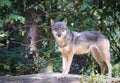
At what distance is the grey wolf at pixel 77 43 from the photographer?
282 inches

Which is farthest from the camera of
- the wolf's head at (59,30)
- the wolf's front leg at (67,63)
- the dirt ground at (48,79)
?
the wolf's front leg at (67,63)

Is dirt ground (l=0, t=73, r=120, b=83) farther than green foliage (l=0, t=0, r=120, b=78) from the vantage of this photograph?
No

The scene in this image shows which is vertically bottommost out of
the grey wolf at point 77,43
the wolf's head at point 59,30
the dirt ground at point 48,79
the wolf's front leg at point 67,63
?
the dirt ground at point 48,79

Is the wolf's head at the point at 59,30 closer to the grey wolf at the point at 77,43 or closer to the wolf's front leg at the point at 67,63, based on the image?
the grey wolf at the point at 77,43

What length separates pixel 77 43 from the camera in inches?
296

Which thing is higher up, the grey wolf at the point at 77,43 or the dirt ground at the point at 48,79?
the grey wolf at the point at 77,43

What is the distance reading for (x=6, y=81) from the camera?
6.71 meters

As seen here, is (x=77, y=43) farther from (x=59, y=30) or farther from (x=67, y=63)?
(x=59, y=30)

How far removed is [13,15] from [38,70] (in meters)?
1.91

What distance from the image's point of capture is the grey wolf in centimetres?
715

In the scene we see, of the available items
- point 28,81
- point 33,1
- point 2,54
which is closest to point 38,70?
point 2,54

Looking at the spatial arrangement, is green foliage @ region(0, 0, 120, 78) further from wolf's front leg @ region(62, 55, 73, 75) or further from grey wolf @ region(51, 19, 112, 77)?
wolf's front leg @ region(62, 55, 73, 75)

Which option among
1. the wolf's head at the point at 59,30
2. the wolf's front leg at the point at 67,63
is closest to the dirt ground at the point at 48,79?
the wolf's front leg at the point at 67,63

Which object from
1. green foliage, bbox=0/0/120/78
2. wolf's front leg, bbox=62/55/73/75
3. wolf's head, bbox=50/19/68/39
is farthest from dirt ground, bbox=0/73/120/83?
green foliage, bbox=0/0/120/78
